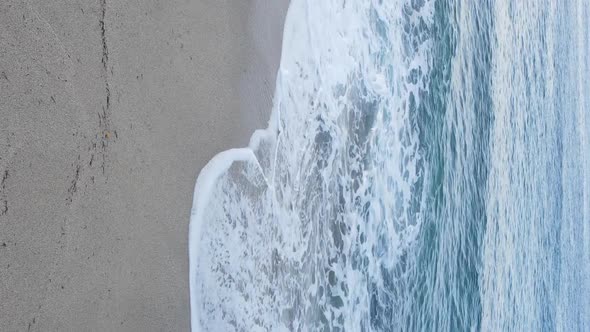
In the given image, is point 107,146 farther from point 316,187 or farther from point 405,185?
point 405,185

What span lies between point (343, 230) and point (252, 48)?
723mm

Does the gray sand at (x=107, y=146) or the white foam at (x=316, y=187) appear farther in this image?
the white foam at (x=316, y=187)

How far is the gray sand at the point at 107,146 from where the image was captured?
1122mm

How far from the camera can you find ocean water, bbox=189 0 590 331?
5.86ft

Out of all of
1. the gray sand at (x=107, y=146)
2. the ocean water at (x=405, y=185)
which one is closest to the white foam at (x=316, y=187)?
the ocean water at (x=405, y=185)

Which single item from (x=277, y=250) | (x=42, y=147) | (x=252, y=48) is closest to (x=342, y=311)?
(x=277, y=250)

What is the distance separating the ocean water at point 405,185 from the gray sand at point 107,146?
0.40 ft

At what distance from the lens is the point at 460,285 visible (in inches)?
115

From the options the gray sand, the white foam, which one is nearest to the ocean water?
the white foam

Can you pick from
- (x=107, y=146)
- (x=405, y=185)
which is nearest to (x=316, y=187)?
(x=405, y=185)

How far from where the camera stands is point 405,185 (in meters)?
2.64

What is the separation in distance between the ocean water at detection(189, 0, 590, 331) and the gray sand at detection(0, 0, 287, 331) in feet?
0.40

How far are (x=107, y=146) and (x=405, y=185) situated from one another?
157 centimetres

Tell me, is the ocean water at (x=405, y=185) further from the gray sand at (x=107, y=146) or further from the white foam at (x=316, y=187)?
the gray sand at (x=107, y=146)
